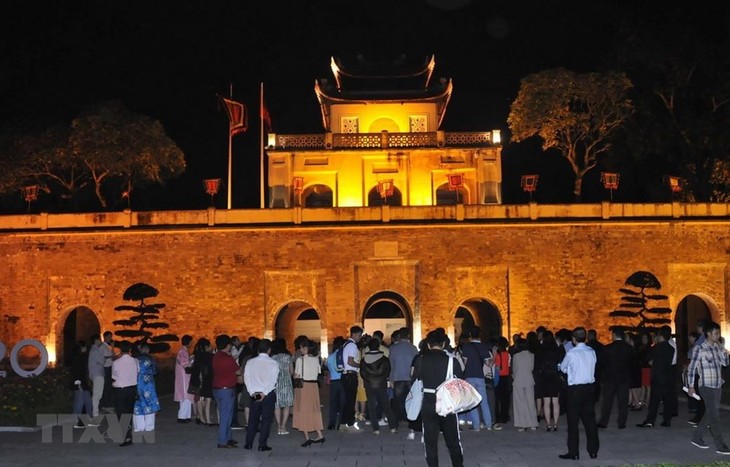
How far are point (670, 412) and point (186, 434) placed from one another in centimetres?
703

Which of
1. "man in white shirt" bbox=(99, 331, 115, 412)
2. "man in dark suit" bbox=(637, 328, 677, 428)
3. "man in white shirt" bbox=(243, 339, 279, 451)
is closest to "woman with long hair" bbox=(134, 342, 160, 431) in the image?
"man in white shirt" bbox=(243, 339, 279, 451)

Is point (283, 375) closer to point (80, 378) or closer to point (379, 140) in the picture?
point (80, 378)

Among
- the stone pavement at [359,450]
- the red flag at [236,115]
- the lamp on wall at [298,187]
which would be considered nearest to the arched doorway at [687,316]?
the lamp on wall at [298,187]

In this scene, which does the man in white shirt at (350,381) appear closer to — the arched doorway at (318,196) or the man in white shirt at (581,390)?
the man in white shirt at (581,390)

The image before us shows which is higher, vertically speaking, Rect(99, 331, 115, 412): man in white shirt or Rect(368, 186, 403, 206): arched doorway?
Rect(368, 186, 403, 206): arched doorway

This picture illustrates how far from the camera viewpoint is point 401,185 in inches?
1319

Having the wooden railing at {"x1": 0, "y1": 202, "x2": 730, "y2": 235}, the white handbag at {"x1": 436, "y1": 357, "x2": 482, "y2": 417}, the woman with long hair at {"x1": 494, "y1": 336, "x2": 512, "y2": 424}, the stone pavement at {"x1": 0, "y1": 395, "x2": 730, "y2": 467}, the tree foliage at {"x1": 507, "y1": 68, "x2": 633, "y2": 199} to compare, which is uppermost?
the tree foliage at {"x1": 507, "y1": 68, "x2": 633, "y2": 199}

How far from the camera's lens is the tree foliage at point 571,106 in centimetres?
2909

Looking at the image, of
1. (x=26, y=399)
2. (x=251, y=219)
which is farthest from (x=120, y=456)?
(x=251, y=219)

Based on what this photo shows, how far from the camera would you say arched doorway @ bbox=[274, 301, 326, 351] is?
2909 cm

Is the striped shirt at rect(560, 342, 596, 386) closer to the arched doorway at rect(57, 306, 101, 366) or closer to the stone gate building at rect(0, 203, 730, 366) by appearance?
the stone gate building at rect(0, 203, 730, 366)

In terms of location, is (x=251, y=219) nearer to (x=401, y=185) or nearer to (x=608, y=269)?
(x=401, y=185)

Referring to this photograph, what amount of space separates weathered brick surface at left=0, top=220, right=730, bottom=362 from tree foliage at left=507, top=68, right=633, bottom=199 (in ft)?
11.6

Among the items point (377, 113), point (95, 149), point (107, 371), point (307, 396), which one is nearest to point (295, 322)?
point (95, 149)
